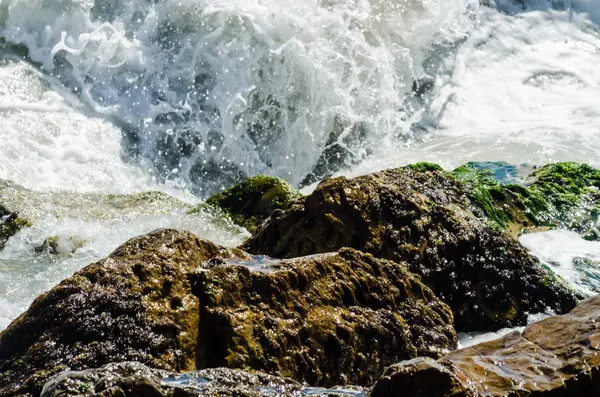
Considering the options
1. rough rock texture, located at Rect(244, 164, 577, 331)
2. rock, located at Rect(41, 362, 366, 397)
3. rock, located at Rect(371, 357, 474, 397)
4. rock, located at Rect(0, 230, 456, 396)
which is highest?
rock, located at Rect(371, 357, 474, 397)

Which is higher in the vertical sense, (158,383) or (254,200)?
(158,383)

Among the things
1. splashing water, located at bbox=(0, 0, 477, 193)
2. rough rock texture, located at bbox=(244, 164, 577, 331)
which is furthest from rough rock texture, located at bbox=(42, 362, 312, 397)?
splashing water, located at bbox=(0, 0, 477, 193)

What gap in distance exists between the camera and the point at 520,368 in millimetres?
2898

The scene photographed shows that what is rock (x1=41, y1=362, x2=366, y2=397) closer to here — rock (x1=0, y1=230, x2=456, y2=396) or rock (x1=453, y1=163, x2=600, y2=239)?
rock (x1=0, y1=230, x2=456, y2=396)

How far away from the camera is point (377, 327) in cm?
402

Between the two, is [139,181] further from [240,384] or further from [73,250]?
[240,384]

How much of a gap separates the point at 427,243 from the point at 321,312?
159 centimetres

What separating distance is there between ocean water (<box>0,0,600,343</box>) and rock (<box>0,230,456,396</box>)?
446 cm

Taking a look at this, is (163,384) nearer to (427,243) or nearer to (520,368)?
(520,368)

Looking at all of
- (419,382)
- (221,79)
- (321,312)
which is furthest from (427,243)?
(221,79)

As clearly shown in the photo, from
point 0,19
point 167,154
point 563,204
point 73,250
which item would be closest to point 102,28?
point 0,19

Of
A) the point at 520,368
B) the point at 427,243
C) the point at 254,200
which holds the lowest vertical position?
the point at 254,200

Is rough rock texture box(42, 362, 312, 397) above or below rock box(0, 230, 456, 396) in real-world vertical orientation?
above

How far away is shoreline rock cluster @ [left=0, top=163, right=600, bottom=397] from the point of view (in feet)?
9.04
